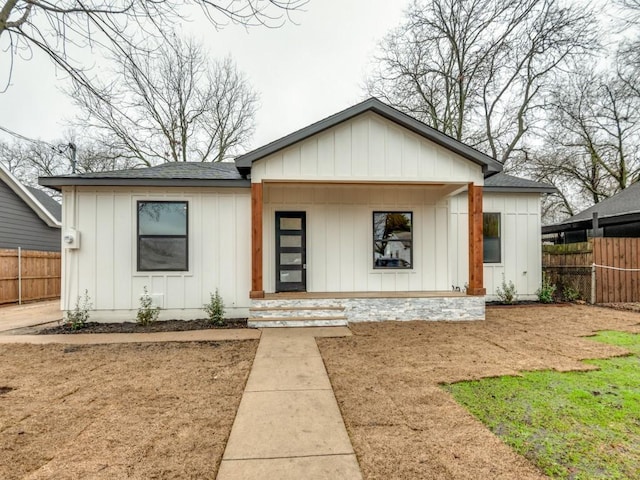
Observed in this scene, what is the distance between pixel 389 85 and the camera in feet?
52.4

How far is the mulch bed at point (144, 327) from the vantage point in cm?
628

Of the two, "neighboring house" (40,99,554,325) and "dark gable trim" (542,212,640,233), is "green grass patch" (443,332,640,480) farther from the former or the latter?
"dark gable trim" (542,212,640,233)

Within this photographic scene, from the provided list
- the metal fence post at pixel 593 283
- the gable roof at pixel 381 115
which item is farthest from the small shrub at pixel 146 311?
the metal fence post at pixel 593 283

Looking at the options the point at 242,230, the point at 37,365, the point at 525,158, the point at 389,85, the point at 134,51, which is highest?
the point at 389,85

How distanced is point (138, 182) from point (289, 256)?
141 inches

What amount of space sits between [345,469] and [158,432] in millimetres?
1530

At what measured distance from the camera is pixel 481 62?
1467 cm

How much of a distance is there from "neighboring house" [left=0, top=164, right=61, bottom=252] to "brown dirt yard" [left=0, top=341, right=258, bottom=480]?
9269 millimetres

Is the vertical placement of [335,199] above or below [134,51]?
below

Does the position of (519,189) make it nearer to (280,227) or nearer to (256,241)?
(280,227)

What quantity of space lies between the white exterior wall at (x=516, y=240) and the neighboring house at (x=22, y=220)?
48.4ft

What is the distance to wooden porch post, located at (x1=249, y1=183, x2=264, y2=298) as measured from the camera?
6.48m

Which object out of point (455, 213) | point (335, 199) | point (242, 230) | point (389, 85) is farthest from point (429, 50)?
point (242, 230)

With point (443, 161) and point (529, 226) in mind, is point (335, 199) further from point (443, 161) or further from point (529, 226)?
point (529, 226)
